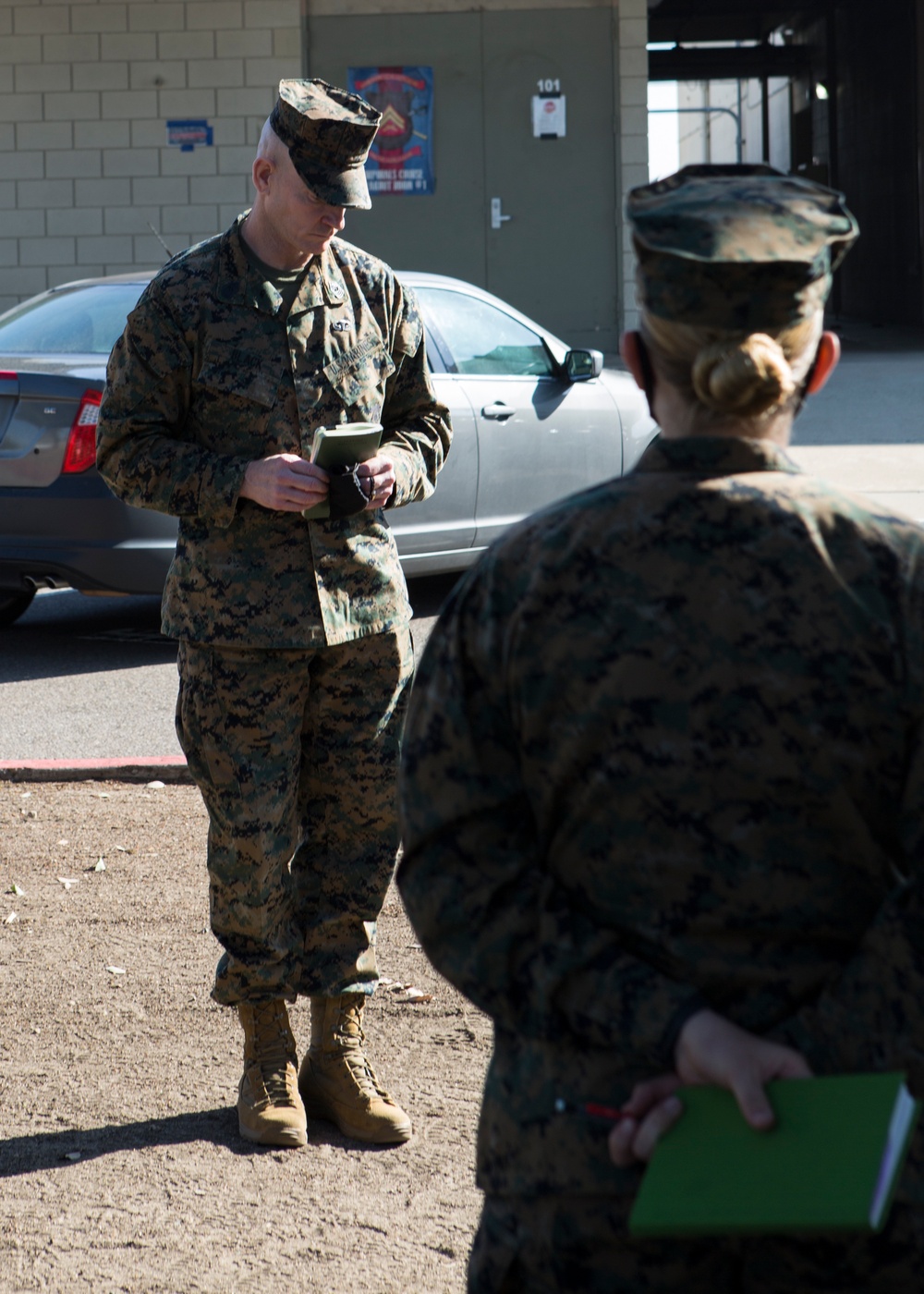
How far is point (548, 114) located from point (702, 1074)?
17.1m

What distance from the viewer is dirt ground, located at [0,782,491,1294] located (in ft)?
9.34

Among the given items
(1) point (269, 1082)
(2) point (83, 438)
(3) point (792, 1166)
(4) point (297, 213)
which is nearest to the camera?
(3) point (792, 1166)

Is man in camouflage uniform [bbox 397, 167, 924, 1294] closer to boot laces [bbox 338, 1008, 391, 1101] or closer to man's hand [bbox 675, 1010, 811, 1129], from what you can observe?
man's hand [bbox 675, 1010, 811, 1129]

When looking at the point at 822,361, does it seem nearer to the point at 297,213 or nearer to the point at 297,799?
the point at 297,213

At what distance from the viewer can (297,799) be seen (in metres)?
3.33

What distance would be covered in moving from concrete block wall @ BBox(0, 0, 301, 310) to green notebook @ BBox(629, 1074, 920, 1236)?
16.9 m

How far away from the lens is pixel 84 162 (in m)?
17.5

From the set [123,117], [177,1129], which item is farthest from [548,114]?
[177,1129]

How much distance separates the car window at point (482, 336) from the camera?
330 inches

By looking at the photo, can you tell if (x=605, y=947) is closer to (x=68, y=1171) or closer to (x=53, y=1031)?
(x=68, y=1171)

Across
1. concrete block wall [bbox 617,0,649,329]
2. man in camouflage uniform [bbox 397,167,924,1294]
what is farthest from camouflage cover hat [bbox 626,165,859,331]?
concrete block wall [bbox 617,0,649,329]

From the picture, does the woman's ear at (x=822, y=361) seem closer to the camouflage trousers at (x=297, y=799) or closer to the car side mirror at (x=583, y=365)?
the camouflage trousers at (x=297, y=799)

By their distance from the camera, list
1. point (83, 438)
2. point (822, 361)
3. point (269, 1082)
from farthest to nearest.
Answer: point (83, 438)
point (269, 1082)
point (822, 361)

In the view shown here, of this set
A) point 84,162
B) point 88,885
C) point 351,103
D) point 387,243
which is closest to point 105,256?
point 84,162
